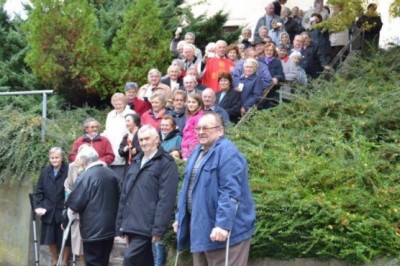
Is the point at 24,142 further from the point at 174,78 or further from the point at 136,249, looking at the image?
the point at 136,249

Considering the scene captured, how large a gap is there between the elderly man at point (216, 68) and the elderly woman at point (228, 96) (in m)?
1.09

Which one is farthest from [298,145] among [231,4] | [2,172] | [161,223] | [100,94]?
[231,4]

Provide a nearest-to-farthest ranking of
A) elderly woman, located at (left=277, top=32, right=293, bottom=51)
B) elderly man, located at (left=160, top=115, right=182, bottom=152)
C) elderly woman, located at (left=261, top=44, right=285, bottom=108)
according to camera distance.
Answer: elderly man, located at (left=160, top=115, right=182, bottom=152), elderly woman, located at (left=261, top=44, right=285, bottom=108), elderly woman, located at (left=277, top=32, right=293, bottom=51)

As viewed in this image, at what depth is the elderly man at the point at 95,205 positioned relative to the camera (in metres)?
11.0

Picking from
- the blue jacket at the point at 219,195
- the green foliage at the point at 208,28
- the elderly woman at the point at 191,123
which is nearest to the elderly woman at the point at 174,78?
the elderly woman at the point at 191,123

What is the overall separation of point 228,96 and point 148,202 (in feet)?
14.7

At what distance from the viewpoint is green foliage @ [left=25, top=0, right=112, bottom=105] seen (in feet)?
55.9

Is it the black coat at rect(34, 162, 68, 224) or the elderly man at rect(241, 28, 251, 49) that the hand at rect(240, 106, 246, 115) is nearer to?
the black coat at rect(34, 162, 68, 224)

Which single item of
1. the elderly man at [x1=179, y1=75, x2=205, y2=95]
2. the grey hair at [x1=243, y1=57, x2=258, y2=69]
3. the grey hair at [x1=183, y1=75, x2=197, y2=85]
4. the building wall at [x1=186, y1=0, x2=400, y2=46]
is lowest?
the elderly man at [x1=179, y1=75, x2=205, y2=95]

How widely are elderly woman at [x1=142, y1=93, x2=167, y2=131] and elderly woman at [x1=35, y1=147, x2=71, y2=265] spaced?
1.33 metres

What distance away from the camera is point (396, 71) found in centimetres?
1614

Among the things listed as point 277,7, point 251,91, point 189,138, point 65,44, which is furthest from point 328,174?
point 277,7

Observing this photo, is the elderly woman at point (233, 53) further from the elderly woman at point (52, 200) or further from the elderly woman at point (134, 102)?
the elderly woman at point (52, 200)

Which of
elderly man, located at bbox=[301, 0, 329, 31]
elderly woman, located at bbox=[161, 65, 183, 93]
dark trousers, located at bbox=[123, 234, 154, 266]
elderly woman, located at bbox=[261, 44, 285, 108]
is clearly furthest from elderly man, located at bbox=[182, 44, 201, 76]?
dark trousers, located at bbox=[123, 234, 154, 266]
